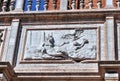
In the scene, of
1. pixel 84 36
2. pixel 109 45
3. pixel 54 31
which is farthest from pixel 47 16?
pixel 109 45

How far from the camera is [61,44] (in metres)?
10.7

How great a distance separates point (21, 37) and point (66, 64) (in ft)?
5.10

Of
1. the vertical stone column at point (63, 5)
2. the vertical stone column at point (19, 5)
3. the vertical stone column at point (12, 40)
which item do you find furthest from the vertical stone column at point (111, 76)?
the vertical stone column at point (19, 5)

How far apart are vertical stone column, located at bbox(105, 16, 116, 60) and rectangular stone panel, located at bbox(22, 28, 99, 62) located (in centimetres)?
26

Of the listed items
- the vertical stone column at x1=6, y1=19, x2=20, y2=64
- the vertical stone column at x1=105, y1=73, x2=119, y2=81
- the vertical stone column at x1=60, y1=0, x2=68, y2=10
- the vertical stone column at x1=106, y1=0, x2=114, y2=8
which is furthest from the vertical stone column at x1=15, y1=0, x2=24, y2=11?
the vertical stone column at x1=105, y1=73, x2=119, y2=81

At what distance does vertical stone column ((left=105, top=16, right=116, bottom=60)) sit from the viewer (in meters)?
10.2

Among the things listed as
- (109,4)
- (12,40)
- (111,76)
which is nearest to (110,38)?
(109,4)

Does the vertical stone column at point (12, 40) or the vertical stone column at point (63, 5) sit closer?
the vertical stone column at point (12, 40)

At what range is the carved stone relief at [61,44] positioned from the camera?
1045 centimetres

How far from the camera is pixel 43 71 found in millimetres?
10164

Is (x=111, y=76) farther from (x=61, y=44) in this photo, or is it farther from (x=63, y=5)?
(x=63, y=5)

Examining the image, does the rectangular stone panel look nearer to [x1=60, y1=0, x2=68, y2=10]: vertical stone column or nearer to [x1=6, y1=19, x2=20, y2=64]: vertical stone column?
[x1=6, y1=19, x2=20, y2=64]: vertical stone column

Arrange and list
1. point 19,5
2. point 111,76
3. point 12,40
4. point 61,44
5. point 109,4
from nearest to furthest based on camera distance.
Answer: point 111,76, point 61,44, point 12,40, point 109,4, point 19,5

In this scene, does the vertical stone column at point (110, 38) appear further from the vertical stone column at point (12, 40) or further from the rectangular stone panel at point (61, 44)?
the vertical stone column at point (12, 40)
